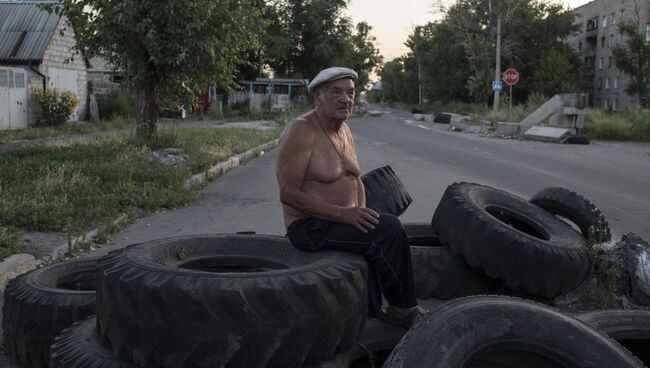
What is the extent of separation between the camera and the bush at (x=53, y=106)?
78.9 feet

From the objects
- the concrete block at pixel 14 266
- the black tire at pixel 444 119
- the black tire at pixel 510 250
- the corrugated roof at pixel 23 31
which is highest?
the corrugated roof at pixel 23 31

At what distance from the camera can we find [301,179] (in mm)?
3582

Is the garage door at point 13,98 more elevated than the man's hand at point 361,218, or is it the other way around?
the garage door at point 13,98

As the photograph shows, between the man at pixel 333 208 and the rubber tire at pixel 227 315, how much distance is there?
391 mm

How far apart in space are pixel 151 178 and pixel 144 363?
24.5 ft

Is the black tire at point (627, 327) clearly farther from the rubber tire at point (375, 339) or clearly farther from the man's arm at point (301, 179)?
the man's arm at point (301, 179)

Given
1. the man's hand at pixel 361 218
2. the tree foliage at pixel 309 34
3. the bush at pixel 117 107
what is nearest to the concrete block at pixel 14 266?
the man's hand at pixel 361 218

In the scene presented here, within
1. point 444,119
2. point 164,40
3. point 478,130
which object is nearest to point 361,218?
point 164,40

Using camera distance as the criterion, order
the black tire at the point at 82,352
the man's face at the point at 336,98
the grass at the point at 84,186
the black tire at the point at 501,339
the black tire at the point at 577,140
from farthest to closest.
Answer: the black tire at the point at 577,140 → the grass at the point at 84,186 → the man's face at the point at 336,98 → the black tire at the point at 82,352 → the black tire at the point at 501,339

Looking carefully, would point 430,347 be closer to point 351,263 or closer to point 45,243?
point 351,263

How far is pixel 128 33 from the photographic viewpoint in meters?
13.2

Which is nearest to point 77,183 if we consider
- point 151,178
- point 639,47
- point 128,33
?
point 151,178

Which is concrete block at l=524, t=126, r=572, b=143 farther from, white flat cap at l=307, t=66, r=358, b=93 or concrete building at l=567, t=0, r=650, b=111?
concrete building at l=567, t=0, r=650, b=111

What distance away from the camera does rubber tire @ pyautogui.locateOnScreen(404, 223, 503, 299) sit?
4570 mm
